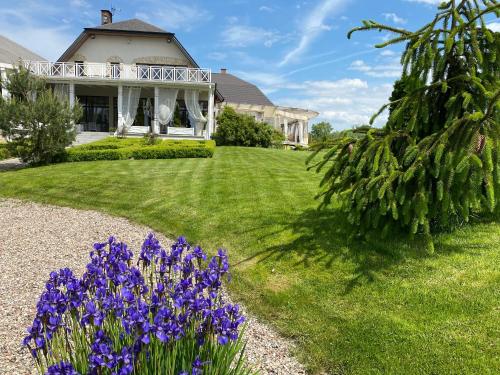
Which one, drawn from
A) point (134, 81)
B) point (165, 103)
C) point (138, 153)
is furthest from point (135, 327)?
point (134, 81)

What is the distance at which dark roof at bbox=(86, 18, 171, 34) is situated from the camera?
27.0m

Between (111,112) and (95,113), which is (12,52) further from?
(111,112)

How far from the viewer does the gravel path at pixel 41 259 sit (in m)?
3.96

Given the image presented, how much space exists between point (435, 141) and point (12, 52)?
42.8 m

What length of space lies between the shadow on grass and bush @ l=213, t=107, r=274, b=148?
18.4 meters

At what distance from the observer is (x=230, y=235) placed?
23.9 feet

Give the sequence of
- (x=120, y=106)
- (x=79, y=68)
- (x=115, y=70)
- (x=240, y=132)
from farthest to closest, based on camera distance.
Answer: (x=79, y=68), (x=115, y=70), (x=120, y=106), (x=240, y=132)

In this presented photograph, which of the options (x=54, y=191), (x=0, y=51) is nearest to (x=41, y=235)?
(x=54, y=191)

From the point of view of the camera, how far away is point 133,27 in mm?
27625

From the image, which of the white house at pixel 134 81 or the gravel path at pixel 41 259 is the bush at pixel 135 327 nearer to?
the gravel path at pixel 41 259

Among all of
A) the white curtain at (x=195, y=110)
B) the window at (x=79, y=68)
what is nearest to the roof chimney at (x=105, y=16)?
the window at (x=79, y=68)

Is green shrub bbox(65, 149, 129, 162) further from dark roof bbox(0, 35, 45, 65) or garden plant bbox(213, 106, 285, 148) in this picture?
dark roof bbox(0, 35, 45, 65)

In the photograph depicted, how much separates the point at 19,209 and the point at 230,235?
625cm

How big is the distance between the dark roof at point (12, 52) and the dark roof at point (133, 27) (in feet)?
34.2
